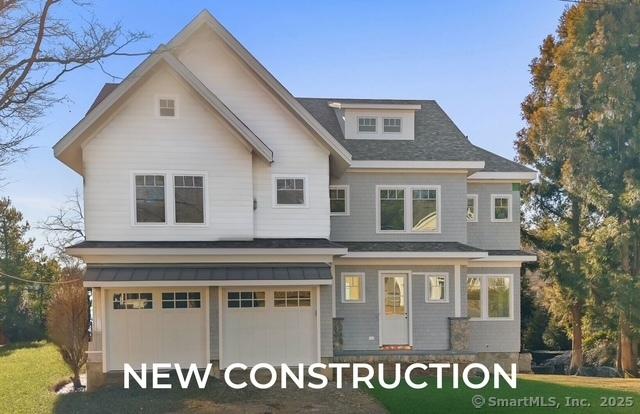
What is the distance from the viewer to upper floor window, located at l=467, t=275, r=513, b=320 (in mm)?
17125

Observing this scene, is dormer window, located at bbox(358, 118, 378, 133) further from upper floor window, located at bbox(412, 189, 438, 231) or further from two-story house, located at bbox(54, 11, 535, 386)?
upper floor window, located at bbox(412, 189, 438, 231)

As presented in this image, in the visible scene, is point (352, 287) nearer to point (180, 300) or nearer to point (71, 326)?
point (180, 300)

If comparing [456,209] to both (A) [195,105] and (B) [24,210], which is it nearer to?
(A) [195,105]

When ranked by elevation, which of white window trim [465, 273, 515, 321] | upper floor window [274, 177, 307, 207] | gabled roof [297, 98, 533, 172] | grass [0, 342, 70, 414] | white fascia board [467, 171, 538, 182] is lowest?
Result: grass [0, 342, 70, 414]

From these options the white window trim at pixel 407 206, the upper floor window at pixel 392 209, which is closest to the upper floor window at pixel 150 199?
the white window trim at pixel 407 206

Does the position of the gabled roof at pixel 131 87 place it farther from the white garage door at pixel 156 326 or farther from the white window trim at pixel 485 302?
the white window trim at pixel 485 302

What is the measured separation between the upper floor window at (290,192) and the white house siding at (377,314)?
3.03 metres

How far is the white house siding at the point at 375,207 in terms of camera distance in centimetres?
1614

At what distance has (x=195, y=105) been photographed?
1316 cm

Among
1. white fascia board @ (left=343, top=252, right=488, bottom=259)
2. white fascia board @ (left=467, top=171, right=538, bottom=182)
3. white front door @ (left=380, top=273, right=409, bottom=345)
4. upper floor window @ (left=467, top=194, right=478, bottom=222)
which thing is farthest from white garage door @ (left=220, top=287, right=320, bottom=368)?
white fascia board @ (left=467, top=171, right=538, bottom=182)

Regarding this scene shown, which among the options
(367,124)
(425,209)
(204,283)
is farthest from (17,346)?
(425,209)

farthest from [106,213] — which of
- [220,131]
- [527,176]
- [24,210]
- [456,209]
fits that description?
[24,210]

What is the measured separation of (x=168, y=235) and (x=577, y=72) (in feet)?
63.7

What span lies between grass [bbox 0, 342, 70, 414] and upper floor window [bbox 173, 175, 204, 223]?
5524mm
